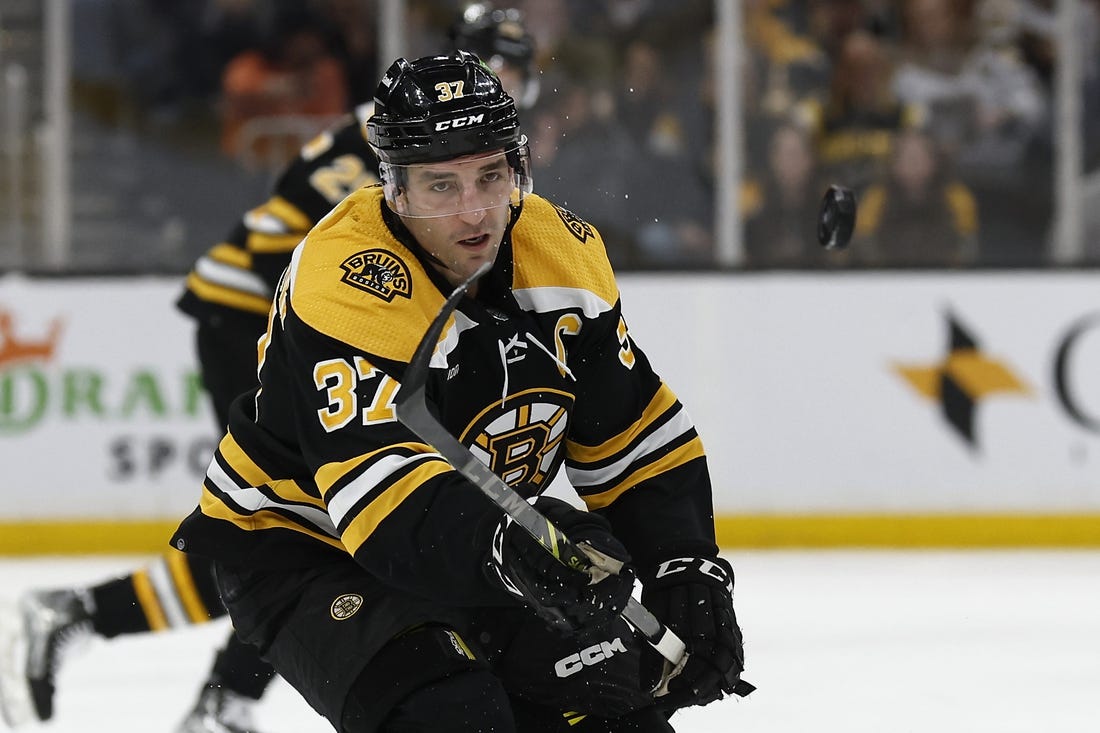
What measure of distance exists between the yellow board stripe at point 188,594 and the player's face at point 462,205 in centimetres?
122

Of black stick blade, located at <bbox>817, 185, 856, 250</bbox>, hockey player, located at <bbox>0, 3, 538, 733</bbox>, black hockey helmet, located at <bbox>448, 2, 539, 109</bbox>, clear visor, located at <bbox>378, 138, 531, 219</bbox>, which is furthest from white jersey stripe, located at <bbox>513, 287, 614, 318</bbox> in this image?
black hockey helmet, located at <bbox>448, 2, 539, 109</bbox>

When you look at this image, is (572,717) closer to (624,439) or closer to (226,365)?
(624,439)

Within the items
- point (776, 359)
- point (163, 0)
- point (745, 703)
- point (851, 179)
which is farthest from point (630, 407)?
point (163, 0)

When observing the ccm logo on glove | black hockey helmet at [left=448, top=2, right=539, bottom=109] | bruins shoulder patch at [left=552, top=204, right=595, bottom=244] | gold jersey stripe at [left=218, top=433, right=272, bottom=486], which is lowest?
the ccm logo on glove

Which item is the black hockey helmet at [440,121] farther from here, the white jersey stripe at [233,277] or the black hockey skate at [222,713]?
the white jersey stripe at [233,277]

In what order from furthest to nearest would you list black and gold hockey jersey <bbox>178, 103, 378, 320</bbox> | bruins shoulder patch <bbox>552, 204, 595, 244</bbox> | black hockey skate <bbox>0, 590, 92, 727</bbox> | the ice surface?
black and gold hockey jersey <bbox>178, 103, 378, 320</bbox> → the ice surface → black hockey skate <bbox>0, 590, 92, 727</bbox> → bruins shoulder patch <bbox>552, 204, 595, 244</bbox>

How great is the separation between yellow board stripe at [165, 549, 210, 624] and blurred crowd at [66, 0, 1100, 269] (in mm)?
2546

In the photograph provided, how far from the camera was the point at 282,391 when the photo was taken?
1935mm

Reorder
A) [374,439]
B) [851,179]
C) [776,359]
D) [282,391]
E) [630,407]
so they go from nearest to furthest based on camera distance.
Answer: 1. [374,439]
2. [282,391]
3. [630,407]
4. [776,359]
5. [851,179]

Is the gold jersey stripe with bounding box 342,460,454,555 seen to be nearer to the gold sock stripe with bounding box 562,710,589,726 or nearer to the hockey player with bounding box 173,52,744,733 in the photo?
the hockey player with bounding box 173,52,744,733

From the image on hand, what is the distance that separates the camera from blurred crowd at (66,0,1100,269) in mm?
5402

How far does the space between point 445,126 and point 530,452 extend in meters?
0.40

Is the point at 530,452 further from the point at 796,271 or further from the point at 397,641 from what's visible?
the point at 796,271

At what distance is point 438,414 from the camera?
188 centimetres
